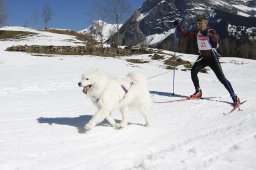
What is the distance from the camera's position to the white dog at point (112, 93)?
18.7ft

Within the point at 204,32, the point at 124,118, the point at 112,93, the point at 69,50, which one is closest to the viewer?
the point at 112,93

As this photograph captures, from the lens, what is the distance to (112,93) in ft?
19.2

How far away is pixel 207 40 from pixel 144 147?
5010 millimetres

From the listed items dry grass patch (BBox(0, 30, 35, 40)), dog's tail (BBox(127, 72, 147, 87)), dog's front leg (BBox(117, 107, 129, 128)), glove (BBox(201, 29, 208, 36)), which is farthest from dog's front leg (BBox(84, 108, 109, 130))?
dry grass patch (BBox(0, 30, 35, 40))

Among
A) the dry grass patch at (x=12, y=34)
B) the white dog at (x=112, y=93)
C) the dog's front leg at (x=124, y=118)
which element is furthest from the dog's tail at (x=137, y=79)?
the dry grass patch at (x=12, y=34)

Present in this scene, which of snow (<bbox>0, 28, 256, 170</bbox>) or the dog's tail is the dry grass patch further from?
the dog's tail

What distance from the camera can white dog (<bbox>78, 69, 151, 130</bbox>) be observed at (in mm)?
5707

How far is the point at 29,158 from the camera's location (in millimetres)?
4625

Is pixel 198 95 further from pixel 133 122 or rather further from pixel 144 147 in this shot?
pixel 144 147

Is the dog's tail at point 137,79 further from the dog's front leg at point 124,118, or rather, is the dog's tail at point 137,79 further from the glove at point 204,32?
the glove at point 204,32

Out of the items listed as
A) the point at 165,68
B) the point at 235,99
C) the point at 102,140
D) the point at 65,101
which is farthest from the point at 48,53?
the point at 102,140

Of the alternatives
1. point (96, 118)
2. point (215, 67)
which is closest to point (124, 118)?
point (96, 118)

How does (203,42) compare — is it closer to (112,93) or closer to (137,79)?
(137,79)

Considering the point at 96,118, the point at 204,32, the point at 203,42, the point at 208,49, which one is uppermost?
the point at 204,32
